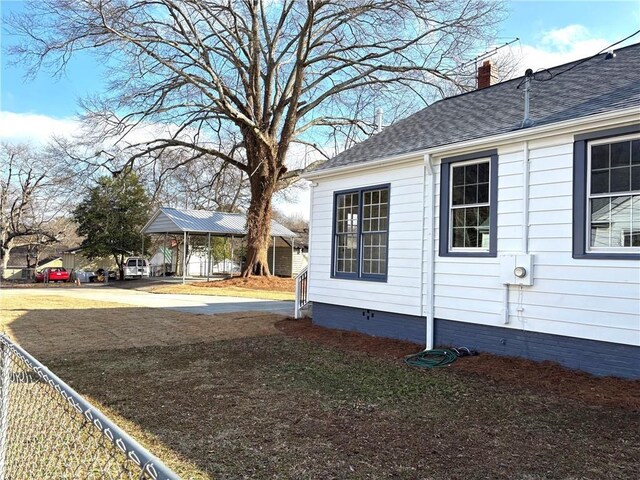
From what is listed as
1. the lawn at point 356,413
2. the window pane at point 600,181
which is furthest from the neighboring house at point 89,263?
the window pane at point 600,181

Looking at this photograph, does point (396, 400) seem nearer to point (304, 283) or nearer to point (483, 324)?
point (483, 324)

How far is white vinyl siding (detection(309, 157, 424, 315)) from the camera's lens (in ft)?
27.1

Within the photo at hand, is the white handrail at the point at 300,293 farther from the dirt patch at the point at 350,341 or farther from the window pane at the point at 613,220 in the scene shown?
the window pane at the point at 613,220

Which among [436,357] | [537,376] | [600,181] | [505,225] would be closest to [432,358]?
[436,357]

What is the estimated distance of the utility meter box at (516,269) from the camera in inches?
258

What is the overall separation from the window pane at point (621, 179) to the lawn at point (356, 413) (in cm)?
231

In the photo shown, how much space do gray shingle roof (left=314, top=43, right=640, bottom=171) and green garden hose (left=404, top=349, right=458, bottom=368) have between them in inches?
128

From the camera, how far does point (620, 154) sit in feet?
19.5

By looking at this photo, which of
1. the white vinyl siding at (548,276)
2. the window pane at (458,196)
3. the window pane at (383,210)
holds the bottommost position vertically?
the white vinyl siding at (548,276)

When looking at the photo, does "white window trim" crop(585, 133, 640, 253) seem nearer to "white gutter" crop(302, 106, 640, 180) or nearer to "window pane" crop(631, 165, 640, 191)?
"window pane" crop(631, 165, 640, 191)

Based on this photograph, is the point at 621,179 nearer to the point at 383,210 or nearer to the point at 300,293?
the point at 383,210

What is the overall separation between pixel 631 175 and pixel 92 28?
17.6 metres

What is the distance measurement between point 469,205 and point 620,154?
7.12ft

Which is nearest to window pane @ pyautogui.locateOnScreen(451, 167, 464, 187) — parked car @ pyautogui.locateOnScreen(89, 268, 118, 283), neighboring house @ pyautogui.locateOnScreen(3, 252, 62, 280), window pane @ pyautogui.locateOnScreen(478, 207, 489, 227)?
window pane @ pyautogui.locateOnScreen(478, 207, 489, 227)
